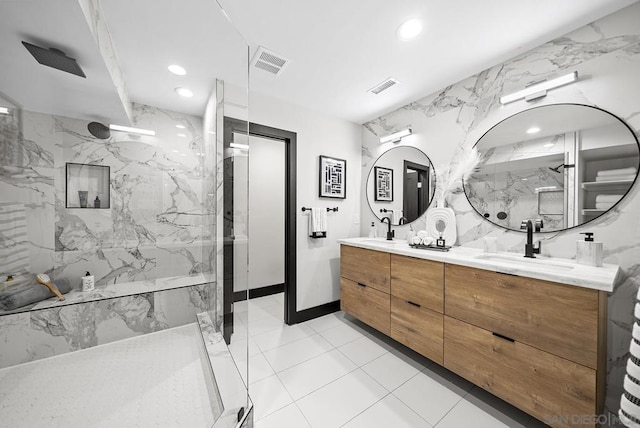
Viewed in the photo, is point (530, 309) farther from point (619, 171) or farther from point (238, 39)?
point (238, 39)

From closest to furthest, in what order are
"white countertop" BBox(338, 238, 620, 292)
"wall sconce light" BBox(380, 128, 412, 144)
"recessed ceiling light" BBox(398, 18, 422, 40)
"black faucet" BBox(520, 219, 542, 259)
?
"white countertop" BBox(338, 238, 620, 292) → "recessed ceiling light" BBox(398, 18, 422, 40) → "black faucet" BBox(520, 219, 542, 259) → "wall sconce light" BBox(380, 128, 412, 144)

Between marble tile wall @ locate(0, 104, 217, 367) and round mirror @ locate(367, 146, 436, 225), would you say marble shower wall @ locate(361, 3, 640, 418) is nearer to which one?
round mirror @ locate(367, 146, 436, 225)

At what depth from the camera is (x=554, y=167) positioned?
1.51m

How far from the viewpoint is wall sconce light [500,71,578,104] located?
142 cm

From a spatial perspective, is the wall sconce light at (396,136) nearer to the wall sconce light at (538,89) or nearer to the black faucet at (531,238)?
the wall sconce light at (538,89)

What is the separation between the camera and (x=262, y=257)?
3350 millimetres

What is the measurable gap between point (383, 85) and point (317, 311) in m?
2.61

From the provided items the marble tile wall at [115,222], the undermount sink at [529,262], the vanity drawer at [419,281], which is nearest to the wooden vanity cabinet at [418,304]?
the vanity drawer at [419,281]

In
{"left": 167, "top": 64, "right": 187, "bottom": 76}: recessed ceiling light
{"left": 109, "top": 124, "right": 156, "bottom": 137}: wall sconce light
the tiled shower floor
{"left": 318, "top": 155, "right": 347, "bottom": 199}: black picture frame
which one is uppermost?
{"left": 167, "top": 64, "right": 187, "bottom": 76}: recessed ceiling light

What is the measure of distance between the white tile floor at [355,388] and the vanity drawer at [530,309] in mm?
551

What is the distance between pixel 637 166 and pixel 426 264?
1.29 meters

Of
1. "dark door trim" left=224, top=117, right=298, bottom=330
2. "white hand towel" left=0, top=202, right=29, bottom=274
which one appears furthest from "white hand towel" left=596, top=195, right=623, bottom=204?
"white hand towel" left=0, top=202, right=29, bottom=274

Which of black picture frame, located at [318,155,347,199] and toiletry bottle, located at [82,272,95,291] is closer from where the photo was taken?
toiletry bottle, located at [82,272,95,291]

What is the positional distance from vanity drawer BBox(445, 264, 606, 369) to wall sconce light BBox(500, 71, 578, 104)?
1.36 metres
